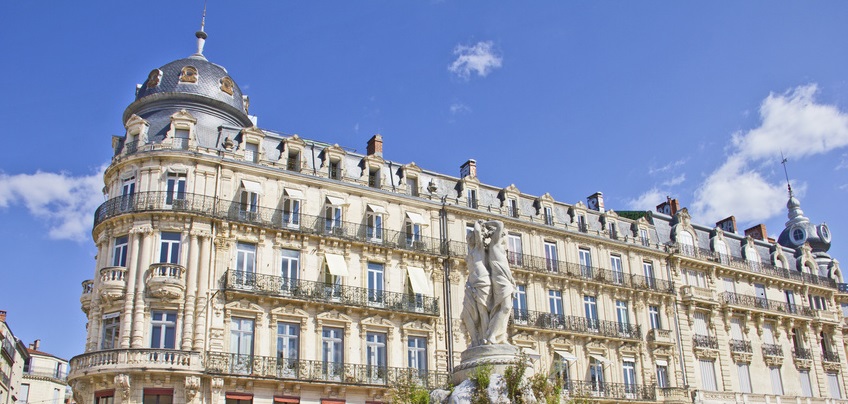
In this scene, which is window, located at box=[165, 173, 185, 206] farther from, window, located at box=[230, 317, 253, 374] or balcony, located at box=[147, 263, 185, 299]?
window, located at box=[230, 317, 253, 374]

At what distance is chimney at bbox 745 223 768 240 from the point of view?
47.8 metres

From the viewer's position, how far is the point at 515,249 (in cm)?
3481

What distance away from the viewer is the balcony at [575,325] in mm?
33406

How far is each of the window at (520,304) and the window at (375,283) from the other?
19.2 feet

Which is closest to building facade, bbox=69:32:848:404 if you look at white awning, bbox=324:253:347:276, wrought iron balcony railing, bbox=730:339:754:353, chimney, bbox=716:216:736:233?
white awning, bbox=324:253:347:276

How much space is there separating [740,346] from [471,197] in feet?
53.2

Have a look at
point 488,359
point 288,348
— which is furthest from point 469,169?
point 488,359

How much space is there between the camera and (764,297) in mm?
42969

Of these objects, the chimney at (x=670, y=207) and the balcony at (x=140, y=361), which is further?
the chimney at (x=670, y=207)

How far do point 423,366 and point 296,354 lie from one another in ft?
17.1

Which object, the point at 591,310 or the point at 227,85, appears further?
the point at 591,310

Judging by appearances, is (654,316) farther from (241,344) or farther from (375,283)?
(241,344)

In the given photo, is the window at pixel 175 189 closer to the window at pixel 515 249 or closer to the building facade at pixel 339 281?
the building facade at pixel 339 281

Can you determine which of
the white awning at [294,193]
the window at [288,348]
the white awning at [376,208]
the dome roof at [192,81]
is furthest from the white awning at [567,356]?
the dome roof at [192,81]
